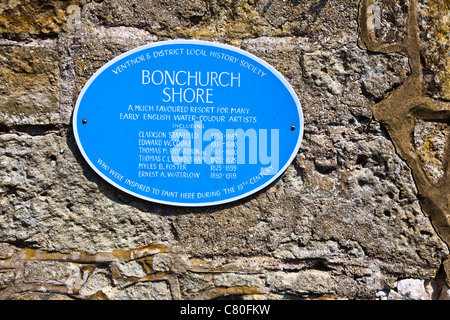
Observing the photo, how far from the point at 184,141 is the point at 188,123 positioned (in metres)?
0.07

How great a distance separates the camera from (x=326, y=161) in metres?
1.64

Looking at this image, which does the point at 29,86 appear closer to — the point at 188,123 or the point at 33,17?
the point at 33,17

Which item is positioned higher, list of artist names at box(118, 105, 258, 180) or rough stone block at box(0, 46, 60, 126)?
rough stone block at box(0, 46, 60, 126)

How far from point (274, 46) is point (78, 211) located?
3.37 ft

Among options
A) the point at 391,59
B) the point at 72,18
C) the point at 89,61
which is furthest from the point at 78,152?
the point at 391,59

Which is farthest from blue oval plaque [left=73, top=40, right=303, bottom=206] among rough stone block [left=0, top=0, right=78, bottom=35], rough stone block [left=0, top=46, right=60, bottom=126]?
rough stone block [left=0, top=0, right=78, bottom=35]

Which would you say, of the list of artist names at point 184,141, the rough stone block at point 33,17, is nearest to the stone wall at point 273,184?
the rough stone block at point 33,17

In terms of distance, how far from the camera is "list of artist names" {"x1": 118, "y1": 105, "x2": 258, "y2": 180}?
5.19ft

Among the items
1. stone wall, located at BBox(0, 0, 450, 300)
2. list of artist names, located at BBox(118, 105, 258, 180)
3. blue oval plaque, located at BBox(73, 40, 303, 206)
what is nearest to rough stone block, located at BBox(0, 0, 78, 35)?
stone wall, located at BBox(0, 0, 450, 300)

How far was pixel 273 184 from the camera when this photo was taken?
1.64 m

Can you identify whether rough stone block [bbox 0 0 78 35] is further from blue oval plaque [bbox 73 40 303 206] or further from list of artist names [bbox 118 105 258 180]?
list of artist names [bbox 118 105 258 180]

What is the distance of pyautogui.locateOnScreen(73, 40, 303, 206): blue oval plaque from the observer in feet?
5.15

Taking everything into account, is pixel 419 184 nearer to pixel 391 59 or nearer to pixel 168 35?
pixel 391 59

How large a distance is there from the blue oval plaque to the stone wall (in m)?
0.06
